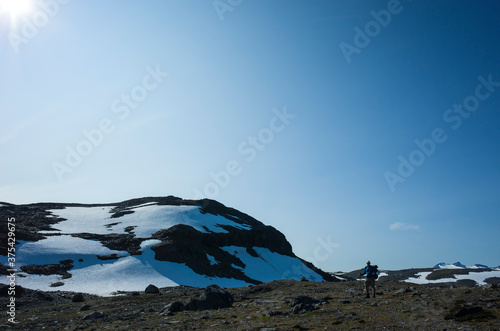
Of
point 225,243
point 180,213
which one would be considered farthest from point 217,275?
point 180,213

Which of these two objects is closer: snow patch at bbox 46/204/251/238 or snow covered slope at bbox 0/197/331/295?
snow covered slope at bbox 0/197/331/295

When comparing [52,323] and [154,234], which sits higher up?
[154,234]

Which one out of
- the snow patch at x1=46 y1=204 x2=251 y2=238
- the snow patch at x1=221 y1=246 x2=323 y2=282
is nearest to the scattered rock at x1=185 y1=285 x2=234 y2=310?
the snow patch at x1=221 y1=246 x2=323 y2=282

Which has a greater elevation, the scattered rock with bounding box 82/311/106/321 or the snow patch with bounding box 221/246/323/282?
the snow patch with bounding box 221/246/323/282

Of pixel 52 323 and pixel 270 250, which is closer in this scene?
pixel 52 323

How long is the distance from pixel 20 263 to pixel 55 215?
45.3 m

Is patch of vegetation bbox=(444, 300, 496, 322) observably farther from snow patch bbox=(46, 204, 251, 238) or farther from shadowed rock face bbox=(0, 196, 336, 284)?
snow patch bbox=(46, 204, 251, 238)

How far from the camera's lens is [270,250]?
9488 centimetres

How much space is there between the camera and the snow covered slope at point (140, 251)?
51.2m

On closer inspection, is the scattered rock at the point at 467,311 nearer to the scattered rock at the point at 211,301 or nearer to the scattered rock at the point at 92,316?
the scattered rock at the point at 211,301

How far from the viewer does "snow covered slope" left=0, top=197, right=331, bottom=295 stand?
51219 mm

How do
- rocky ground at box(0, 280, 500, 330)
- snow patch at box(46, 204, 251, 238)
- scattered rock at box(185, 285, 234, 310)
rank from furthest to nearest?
1. snow patch at box(46, 204, 251, 238)
2. scattered rock at box(185, 285, 234, 310)
3. rocky ground at box(0, 280, 500, 330)

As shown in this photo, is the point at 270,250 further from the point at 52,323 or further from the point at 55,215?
the point at 52,323

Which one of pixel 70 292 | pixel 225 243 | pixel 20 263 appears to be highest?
pixel 225 243
